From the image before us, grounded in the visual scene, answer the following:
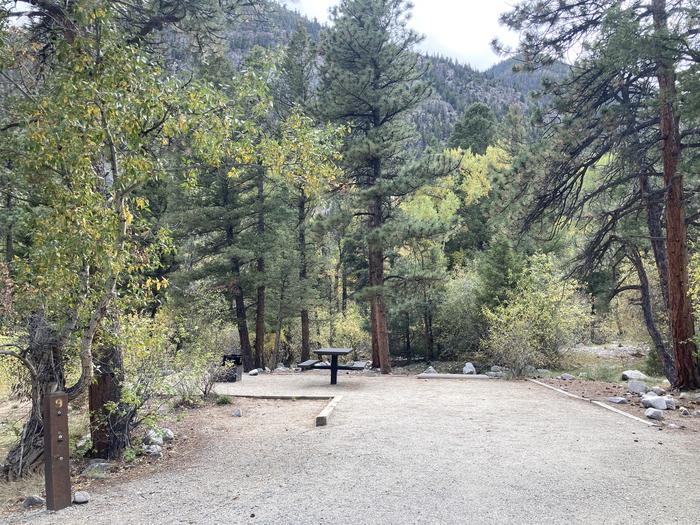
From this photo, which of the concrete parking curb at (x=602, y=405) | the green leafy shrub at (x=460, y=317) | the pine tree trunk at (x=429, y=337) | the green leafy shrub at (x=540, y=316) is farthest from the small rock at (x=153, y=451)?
the pine tree trunk at (x=429, y=337)

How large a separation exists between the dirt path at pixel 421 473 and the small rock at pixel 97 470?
1.47ft

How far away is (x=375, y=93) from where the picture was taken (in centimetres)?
1330

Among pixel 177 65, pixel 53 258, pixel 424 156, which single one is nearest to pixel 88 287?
pixel 53 258

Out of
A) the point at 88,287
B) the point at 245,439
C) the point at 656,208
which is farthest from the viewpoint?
the point at 656,208

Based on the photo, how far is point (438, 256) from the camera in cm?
1847

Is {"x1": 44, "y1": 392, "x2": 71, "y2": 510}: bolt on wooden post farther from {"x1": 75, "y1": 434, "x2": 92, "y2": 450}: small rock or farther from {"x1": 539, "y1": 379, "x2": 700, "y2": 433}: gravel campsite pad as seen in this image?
{"x1": 539, "y1": 379, "x2": 700, "y2": 433}: gravel campsite pad

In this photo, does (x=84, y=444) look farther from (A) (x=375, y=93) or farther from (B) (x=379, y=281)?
(A) (x=375, y=93)

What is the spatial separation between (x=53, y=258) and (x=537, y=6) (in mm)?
8527

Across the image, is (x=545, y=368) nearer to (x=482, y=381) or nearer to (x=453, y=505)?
(x=482, y=381)

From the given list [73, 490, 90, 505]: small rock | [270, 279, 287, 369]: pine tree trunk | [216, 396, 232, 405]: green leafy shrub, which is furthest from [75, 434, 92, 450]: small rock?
[270, 279, 287, 369]: pine tree trunk

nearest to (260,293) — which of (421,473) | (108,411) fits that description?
(108,411)

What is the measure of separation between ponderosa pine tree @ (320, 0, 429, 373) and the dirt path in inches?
268

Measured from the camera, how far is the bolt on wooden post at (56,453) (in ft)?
12.7

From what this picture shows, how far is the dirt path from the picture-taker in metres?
3.54
